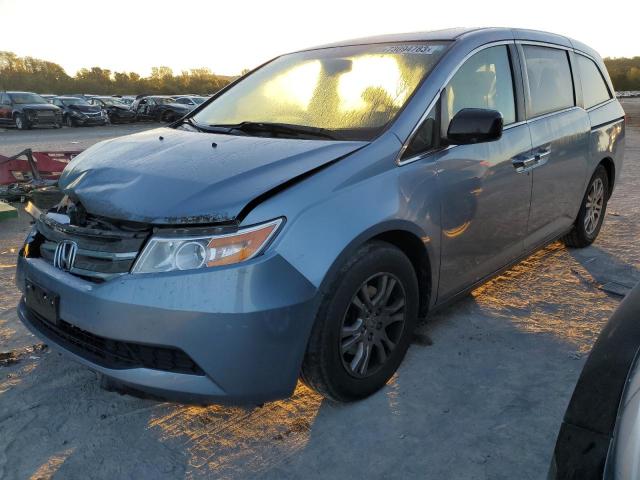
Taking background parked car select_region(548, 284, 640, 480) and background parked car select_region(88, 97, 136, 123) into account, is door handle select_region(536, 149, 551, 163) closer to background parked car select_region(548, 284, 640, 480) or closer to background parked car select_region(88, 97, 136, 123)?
background parked car select_region(548, 284, 640, 480)

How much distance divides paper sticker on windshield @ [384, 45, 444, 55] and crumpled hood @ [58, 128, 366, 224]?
2.77 ft

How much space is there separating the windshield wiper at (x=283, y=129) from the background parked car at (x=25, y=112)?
73.5 feet

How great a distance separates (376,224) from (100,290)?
1.14m

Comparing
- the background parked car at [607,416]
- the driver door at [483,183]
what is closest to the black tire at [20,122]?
the driver door at [483,183]

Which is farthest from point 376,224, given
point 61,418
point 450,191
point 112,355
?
point 61,418

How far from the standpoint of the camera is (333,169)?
2242 millimetres

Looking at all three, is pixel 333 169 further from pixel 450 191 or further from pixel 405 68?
pixel 405 68

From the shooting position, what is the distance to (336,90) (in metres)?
2.97

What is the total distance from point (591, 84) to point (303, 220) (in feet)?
11.5

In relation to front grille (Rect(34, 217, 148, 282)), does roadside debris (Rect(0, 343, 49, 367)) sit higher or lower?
lower

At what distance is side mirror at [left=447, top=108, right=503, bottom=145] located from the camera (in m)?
2.56

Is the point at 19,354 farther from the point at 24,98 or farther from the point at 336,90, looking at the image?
the point at 24,98

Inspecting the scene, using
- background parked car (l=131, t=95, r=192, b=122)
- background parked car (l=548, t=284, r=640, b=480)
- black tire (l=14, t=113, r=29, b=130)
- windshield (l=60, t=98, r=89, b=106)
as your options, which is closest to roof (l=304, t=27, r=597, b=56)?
background parked car (l=548, t=284, r=640, b=480)

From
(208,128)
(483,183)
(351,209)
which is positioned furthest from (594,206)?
(208,128)
